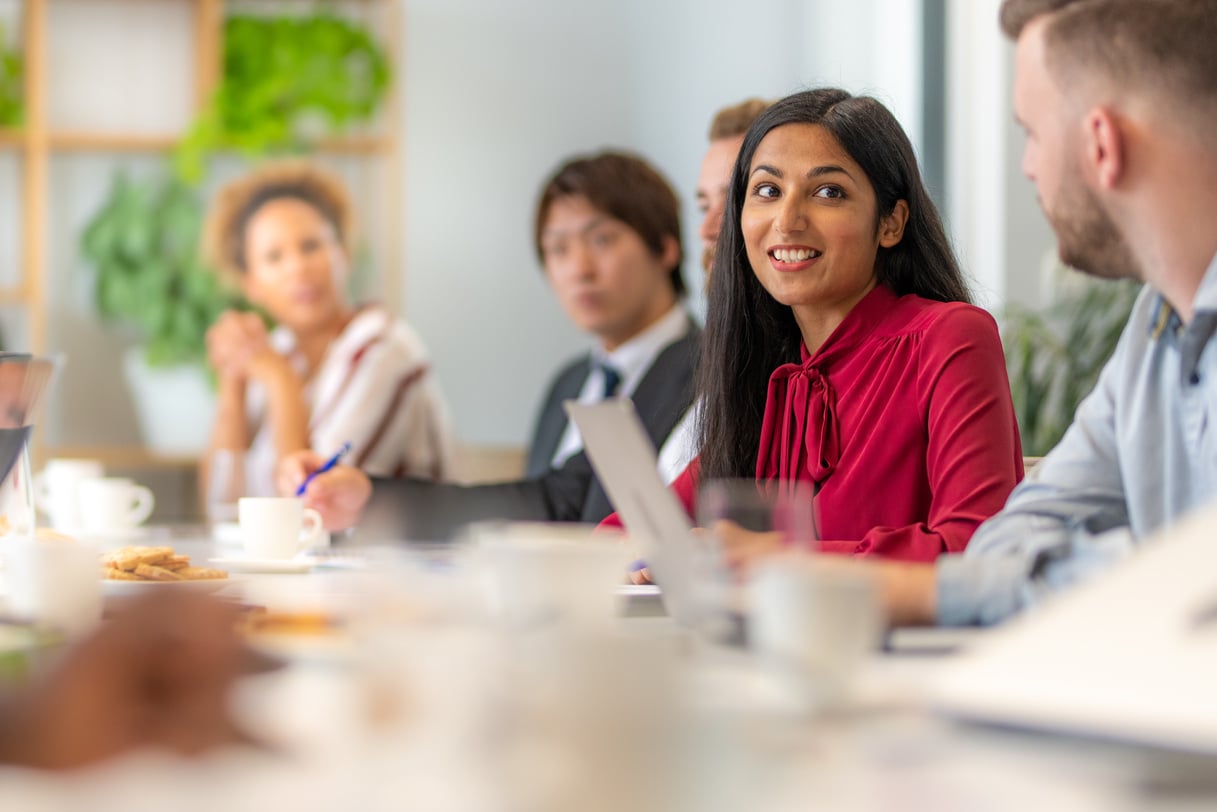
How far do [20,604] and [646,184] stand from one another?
2.05m

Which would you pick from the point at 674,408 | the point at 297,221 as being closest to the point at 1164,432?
the point at 674,408

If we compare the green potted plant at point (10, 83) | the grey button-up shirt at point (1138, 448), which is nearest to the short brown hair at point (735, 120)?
the grey button-up shirt at point (1138, 448)

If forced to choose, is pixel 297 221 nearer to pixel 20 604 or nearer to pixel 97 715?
pixel 20 604

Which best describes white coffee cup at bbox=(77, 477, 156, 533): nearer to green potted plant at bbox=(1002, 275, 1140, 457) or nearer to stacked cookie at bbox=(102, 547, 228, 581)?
stacked cookie at bbox=(102, 547, 228, 581)

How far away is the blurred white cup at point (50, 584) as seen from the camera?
1.03 metres

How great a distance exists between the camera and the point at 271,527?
1.80m

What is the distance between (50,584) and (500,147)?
3.62 meters

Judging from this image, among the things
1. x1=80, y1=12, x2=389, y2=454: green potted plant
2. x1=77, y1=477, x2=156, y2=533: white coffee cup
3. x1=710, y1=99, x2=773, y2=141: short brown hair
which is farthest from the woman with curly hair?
x1=710, y1=99, x2=773, y2=141: short brown hair

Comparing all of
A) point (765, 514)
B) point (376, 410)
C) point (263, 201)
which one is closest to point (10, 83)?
point (263, 201)

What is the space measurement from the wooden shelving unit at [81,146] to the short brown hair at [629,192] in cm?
Answer: 148

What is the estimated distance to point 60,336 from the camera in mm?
4344

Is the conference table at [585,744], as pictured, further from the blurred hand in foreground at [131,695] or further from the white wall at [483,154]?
the white wall at [483,154]

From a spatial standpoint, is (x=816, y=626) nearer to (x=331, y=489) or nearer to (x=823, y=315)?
(x=823, y=315)

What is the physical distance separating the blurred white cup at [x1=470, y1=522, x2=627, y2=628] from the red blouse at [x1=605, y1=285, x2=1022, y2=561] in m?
0.57
